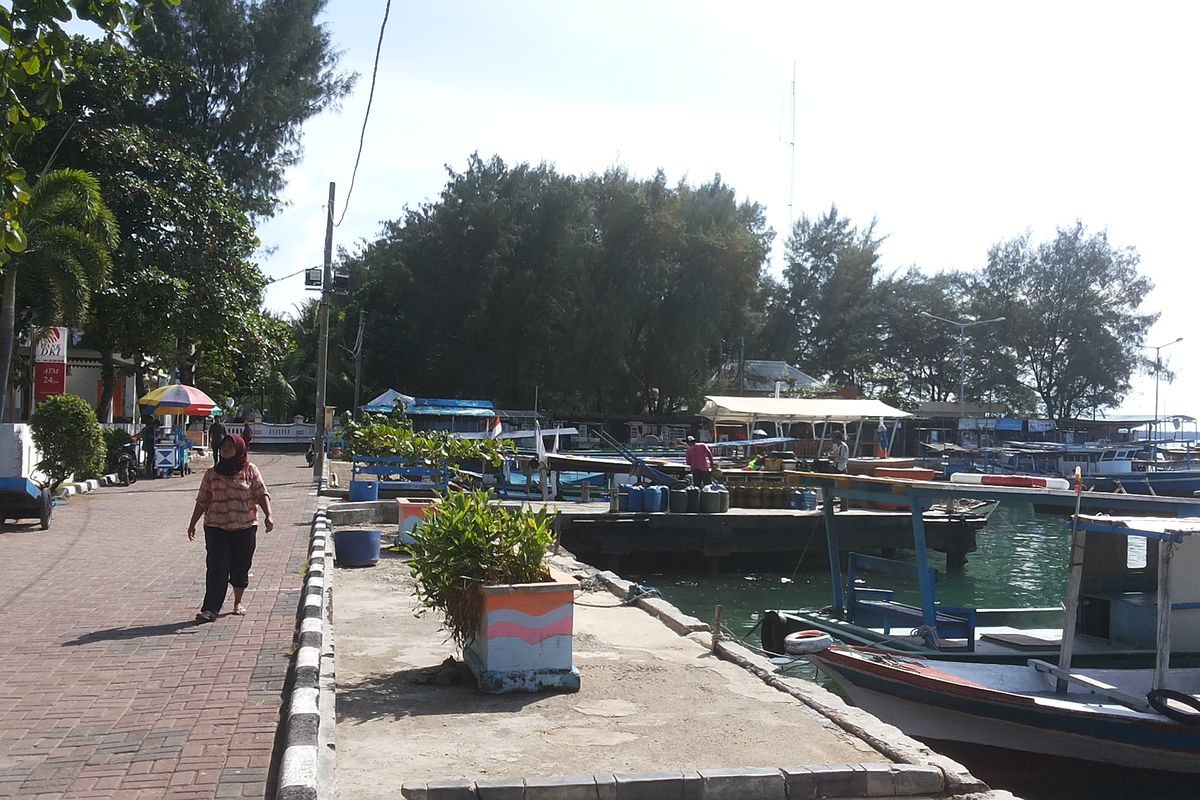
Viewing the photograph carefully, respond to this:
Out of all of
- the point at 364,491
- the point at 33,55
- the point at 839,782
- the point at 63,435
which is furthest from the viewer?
the point at 364,491

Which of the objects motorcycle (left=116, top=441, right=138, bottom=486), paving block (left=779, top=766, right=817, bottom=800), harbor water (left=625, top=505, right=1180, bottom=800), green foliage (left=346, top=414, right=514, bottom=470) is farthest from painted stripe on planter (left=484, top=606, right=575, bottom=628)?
motorcycle (left=116, top=441, right=138, bottom=486)

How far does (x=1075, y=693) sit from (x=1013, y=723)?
0.80m

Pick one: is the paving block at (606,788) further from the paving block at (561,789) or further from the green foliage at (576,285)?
the green foliage at (576,285)

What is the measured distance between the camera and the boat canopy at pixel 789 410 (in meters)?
34.8

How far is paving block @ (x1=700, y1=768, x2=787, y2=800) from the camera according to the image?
500 centimetres

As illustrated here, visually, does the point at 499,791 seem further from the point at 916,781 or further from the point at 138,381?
the point at 138,381

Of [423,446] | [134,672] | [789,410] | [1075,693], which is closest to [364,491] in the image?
[423,446]

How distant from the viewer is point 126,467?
24.3 m

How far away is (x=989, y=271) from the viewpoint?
6938 cm

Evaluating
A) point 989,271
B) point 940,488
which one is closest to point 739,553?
point 940,488

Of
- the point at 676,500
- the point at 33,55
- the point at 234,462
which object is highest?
the point at 33,55

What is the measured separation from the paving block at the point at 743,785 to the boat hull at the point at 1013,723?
434 cm

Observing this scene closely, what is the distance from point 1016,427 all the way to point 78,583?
5792 cm

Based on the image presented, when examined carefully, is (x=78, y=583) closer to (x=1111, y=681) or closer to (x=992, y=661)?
(x=992, y=661)
